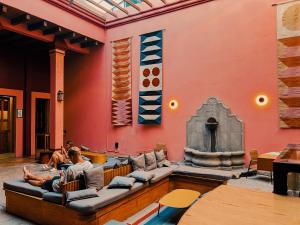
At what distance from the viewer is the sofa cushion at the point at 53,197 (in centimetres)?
344

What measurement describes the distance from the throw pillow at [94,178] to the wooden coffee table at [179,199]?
3.32 feet

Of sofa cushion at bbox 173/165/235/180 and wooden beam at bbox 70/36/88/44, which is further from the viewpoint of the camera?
wooden beam at bbox 70/36/88/44

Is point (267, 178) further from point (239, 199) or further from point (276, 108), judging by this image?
point (239, 199)

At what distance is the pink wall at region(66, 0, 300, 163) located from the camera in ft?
20.5

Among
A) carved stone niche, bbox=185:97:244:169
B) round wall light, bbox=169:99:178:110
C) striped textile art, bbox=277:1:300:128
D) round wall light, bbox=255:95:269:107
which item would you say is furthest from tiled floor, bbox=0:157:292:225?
round wall light, bbox=169:99:178:110

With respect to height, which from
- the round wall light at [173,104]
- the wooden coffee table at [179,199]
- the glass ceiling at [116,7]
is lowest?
the wooden coffee table at [179,199]

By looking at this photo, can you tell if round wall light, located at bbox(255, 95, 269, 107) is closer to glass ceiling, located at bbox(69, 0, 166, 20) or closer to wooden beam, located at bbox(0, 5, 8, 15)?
glass ceiling, located at bbox(69, 0, 166, 20)

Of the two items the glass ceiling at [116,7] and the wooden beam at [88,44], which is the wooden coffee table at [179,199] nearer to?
the glass ceiling at [116,7]

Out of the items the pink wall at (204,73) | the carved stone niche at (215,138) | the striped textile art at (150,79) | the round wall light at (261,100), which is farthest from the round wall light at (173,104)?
the round wall light at (261,100)

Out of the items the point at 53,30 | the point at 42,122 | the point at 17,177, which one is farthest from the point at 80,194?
the point at 42,122

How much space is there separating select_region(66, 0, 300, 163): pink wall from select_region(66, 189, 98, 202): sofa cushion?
4.40m

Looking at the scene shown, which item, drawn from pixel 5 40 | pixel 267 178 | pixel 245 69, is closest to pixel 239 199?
Answer: pixel 267 178

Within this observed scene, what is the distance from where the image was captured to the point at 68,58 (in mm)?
10250

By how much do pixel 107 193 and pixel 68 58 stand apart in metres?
8.00
